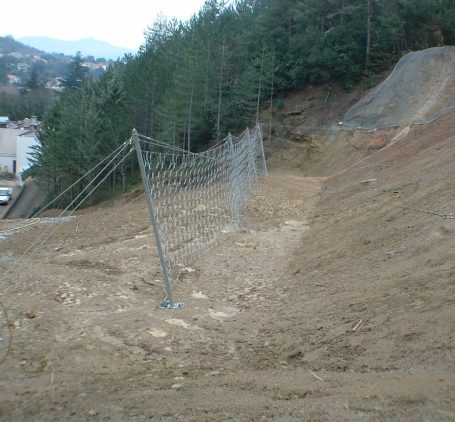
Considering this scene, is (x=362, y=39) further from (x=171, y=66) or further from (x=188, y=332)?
(x=188, y=332)

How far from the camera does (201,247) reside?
8.15 metres

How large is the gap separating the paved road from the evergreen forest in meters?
3.25

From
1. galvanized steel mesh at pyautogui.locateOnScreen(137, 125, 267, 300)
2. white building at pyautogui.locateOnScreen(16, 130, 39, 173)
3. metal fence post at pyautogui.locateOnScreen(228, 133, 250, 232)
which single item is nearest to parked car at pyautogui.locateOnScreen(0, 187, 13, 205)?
white building at pyautogui.locateOnScreen(16, 130, 39, 173)

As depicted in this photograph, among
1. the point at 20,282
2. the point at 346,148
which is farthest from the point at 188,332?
the point at 346,148

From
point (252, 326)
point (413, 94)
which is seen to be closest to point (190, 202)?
point (252, 326)

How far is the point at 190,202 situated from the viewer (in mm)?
8508

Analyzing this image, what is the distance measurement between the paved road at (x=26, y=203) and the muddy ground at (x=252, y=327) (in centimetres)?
2877

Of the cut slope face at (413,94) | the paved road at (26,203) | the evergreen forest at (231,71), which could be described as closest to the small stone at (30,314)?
the cut slope face at (413,94)

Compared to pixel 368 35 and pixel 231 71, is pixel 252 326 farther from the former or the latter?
pixel 231 71

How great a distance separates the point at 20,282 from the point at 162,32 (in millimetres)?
47124

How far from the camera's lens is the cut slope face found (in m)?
19.9

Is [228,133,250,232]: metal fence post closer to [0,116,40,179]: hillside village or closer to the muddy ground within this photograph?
the muddy ground

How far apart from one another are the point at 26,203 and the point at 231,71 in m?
20.4

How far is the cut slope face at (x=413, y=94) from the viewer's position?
65.4 ft
